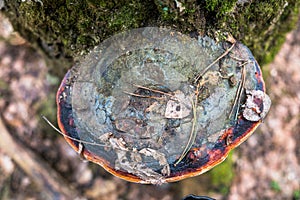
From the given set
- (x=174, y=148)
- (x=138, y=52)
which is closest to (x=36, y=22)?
(x=138, y=52)

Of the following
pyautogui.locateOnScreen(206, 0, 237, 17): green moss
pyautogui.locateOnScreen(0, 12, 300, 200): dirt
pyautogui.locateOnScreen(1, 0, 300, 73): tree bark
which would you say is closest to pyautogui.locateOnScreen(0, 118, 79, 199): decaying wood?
pyautogui.locateOnScreen(0, 12, 300, 200): dirt

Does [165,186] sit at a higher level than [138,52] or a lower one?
lower

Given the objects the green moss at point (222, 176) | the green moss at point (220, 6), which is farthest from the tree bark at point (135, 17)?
the green moss at point (222, 176)

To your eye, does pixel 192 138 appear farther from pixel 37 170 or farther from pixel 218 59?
pixel 37 170

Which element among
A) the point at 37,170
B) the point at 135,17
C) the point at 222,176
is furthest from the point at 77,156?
the point at 135,17

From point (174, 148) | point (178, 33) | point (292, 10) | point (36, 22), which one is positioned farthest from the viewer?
point (292, 10)

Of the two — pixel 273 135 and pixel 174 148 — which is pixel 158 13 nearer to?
pixel 174 148
